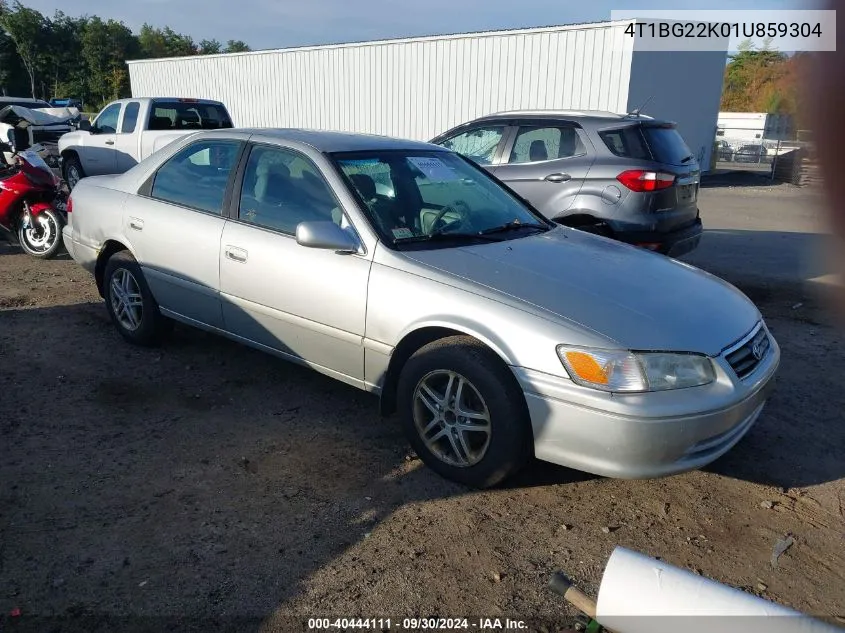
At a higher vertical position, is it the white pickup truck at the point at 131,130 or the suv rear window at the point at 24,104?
the suv rear window at the point at 24,104

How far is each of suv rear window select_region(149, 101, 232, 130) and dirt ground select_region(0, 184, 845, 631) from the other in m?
8.42

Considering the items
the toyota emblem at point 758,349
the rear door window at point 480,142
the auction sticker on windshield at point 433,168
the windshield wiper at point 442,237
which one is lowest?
the toyota emblem at point 758,349

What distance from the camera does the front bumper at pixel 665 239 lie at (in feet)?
21.5

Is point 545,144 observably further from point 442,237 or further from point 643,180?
point 442,237

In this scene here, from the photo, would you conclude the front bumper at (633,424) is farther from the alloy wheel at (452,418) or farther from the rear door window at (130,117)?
the rear door window at (130,117)

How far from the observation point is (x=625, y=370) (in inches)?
117

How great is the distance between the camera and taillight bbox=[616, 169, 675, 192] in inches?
256

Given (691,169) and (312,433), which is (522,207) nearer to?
(312,433)

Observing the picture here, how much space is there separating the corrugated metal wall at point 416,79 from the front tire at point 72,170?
1005cm

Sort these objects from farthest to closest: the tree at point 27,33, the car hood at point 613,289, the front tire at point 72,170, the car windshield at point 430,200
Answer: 1. the tree at point 27,33
2. the front tire at point 72,170
3. the car windshield at point 430,200
4. the car hood at point 613,289

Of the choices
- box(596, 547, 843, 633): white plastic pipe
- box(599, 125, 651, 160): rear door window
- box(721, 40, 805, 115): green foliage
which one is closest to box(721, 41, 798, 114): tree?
box(721, 40, 805, 115): green foliage

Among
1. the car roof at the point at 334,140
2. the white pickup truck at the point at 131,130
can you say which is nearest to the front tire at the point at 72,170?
the white pickup truck at the point at 131,130

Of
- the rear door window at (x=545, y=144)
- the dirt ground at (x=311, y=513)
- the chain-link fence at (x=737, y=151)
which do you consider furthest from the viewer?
the chain-link fence at (x=737, y=151)

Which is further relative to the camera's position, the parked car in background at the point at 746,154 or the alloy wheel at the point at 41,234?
the parked car in background at the point at 746,154
